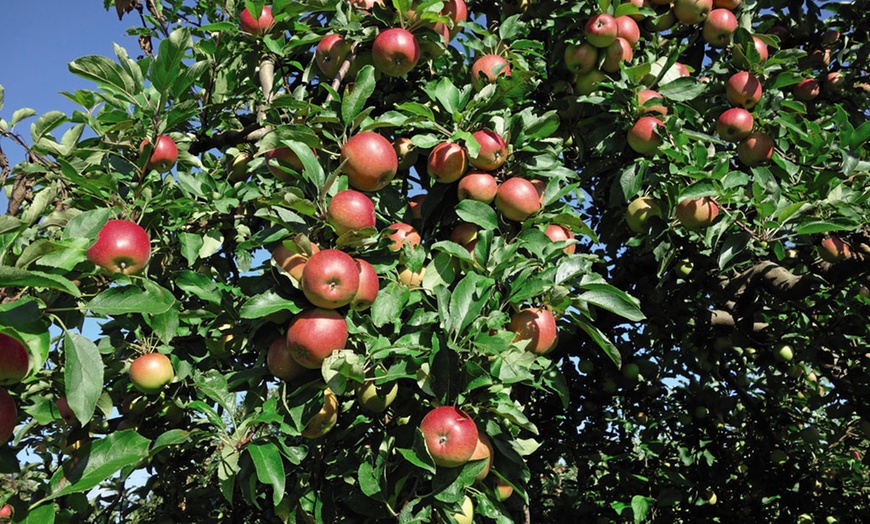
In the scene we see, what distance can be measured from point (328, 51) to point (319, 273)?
1.13 m

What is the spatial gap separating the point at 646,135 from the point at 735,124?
52cm

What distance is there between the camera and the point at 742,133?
278 centimetres

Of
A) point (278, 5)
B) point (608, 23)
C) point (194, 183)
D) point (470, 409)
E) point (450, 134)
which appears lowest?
point (470, 409)

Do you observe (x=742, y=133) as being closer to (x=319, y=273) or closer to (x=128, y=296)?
(x=319, y=273)

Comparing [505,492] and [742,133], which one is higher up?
[742,133]

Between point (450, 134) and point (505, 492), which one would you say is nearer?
point (505, 492)

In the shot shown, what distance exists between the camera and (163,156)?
233 centimetres

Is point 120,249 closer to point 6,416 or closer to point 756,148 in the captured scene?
point 6,416

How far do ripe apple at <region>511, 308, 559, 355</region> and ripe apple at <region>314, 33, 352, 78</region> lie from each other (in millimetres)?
1228

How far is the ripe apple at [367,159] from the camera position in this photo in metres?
1.98

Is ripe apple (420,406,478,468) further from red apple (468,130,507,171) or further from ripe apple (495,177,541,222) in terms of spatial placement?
red apple (468,130,507,171)

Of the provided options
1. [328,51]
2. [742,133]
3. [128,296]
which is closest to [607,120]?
[742,133]

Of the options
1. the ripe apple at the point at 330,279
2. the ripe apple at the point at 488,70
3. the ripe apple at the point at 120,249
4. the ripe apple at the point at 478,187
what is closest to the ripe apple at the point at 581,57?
the ripe apple at the point at 488,70

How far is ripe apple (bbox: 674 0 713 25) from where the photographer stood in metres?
3.08
